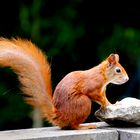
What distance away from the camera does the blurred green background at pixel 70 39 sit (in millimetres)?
6504

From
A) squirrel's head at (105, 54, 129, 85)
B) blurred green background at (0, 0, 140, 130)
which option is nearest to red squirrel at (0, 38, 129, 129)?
squirrel's head at (105, 54, 129, 85)

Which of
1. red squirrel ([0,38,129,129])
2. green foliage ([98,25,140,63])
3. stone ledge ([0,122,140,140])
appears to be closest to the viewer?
stone ledge ([0,122,140,140])

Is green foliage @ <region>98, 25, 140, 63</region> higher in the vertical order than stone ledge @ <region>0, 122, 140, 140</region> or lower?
higher

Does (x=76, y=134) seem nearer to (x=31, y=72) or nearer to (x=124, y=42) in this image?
Result: (x=31, y=72)

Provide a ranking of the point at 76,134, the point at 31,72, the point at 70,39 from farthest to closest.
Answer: the point at 70,39 → the point at 31,72 → the point at 76,134

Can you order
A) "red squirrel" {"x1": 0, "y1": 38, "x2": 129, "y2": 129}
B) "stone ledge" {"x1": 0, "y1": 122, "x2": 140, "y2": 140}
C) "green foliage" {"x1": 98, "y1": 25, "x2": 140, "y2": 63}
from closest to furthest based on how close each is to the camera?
"stone ledge" {"x1": 0, "y1": 122, "x2": 140, "y2": 140}, "red squirrel" {"x1": 0, "y1": 38, "x2": 129, "y2": 129}, "green foliage" {"x1": 98, "y1": 25, "x2": 140, "y2": 63}

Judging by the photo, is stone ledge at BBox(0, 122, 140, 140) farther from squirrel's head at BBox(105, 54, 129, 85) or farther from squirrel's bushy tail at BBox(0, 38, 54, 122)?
squirrel's head at BBox(105, 54, 129, 85)

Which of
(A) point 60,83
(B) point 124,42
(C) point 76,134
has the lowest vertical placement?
(C) point 76,134

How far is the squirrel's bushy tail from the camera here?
3.37 meters

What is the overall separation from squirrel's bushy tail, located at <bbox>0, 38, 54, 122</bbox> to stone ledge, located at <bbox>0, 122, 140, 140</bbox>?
90 millimetres

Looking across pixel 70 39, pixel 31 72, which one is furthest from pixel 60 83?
pixel 70 39

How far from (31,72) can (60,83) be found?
136 millimetres

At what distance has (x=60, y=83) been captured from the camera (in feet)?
11.1

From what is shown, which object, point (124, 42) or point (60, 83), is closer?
point (60, 83)
